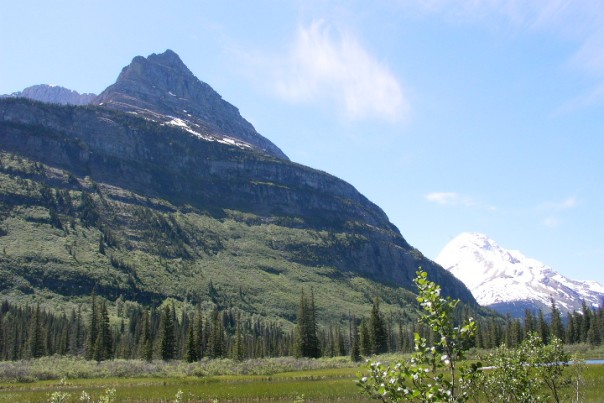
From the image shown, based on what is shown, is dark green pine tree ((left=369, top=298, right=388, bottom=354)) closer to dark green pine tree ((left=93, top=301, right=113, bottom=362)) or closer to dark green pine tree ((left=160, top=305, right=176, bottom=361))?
dark green pine tree ((left=160, top=305, right=176, bottom=361))

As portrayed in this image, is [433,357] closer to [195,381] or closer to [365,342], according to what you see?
[195,381]

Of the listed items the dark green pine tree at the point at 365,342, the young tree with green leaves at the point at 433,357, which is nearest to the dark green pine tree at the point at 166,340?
the dark green pine tree at the point at 365,342

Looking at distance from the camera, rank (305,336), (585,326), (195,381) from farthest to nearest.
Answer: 1. (585,326)
2. (305,336)
3. (195,381)

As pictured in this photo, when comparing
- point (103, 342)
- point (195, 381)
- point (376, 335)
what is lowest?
point (195, 381)

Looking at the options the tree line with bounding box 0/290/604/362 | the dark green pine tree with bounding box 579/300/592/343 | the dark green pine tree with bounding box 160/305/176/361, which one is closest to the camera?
the dark green pine tree with bounding box 160/305/176/361

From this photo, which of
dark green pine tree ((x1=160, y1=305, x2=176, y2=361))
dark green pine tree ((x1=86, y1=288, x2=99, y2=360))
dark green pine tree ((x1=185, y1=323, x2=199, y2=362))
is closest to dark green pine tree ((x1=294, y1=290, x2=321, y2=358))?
dark green pine tree ((x1=185, y1=323, x2=199, y2=362))

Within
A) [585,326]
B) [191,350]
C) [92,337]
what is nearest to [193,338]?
[191,350]

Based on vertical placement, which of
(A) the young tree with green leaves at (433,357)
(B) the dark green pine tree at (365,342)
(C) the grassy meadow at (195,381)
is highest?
(A) the young tree with green leaves at (433,357)

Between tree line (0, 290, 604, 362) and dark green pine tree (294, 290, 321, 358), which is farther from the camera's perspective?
dark green pine tree (294, 290, 321, 358)

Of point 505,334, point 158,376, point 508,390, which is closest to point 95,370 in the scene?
point 158,376

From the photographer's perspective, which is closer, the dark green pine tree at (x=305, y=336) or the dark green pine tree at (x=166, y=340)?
the dark green pine tree at (x=166, y=340)

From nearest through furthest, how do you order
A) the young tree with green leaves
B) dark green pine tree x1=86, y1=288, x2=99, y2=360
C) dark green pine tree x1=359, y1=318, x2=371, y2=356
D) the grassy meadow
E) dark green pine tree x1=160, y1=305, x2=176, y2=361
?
the young tree with green leaves → the grassy meadow → dark green pine tree x1=160, y1=305, x2=176, y2=361 → dark green pine tree x1=359, y1=318, x2=371, y2=356 → dark green pine tree x1=86, y1=288, x2=99, y2=360

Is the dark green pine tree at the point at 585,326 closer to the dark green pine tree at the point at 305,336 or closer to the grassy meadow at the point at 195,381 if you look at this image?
the grassy meadow at the point at 195,381

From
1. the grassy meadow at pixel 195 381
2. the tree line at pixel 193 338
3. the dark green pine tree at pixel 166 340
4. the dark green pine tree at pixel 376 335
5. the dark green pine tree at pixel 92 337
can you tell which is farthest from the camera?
the dark green pine tree at pixel 376 335
